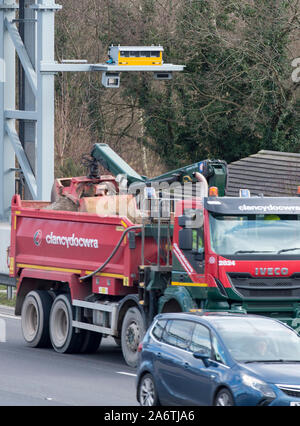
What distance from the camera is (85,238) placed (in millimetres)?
20359

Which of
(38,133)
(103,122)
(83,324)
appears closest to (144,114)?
(103,122)

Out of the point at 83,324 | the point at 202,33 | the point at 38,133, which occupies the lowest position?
the point at 83,324

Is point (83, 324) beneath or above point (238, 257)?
beneath

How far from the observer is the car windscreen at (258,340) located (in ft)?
42.6

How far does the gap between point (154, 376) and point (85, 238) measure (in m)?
7.04

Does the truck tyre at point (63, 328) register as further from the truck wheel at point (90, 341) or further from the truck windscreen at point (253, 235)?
the truck windscreen at point (253, 235)

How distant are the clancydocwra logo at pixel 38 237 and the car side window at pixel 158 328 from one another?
7.83 m

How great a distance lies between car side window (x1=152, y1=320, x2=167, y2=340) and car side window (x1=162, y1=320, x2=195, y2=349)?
10 centimetres

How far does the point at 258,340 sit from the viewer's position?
13.3 m

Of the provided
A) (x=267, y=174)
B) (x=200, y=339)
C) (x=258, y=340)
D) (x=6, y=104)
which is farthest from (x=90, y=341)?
(x=267, y=174)

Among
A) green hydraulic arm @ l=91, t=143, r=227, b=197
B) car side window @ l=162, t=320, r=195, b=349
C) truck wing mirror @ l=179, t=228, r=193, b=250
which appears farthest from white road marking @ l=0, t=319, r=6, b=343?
car side window @ l=162, t=320, r=195, b=349

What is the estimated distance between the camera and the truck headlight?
1199cm

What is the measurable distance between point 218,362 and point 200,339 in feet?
1.98

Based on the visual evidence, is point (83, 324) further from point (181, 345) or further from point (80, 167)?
point (80, 167)
